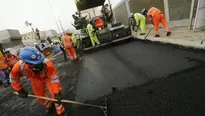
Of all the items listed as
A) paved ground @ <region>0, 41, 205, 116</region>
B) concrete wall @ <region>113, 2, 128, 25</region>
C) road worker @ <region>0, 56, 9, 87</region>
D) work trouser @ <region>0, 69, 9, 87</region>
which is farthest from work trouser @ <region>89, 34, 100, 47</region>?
concrete wall @ <region>113, 2, 128, 25</region>

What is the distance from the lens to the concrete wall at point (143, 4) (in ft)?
26.0

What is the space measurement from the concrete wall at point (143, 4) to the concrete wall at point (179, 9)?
835 millimetres

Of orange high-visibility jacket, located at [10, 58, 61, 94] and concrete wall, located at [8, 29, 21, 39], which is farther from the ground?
concrete wall, located at [8, 29, 21, 39]

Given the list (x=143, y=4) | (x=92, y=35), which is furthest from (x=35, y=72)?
(x=143, y=4)

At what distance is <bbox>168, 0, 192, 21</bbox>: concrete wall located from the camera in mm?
6152

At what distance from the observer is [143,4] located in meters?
9.92

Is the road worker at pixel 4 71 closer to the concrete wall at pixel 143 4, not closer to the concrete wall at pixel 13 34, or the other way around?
the concrete wall at pixel 143 4

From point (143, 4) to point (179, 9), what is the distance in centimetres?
374

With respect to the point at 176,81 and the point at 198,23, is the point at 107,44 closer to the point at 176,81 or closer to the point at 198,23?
the point at 198,23

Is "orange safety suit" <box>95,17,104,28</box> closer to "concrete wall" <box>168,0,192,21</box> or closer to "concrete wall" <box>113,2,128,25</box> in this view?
"concrete wall" <box>168,0,192,21</box>

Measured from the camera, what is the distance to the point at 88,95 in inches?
121

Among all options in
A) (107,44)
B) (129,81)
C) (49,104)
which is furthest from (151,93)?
(107,44)

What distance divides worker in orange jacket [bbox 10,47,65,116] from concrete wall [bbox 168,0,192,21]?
6.29 metres

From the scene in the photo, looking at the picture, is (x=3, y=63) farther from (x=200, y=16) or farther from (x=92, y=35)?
(x=200, y=16)
